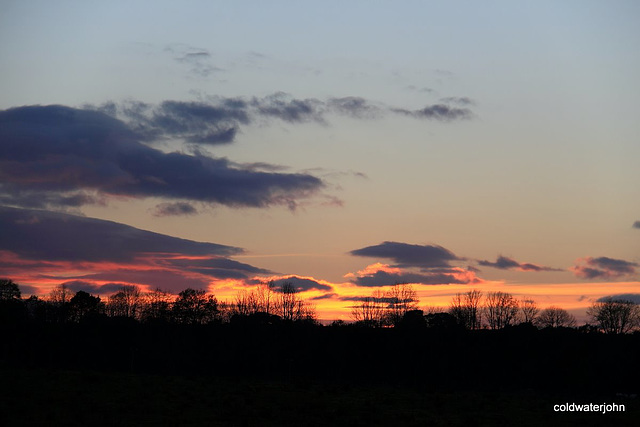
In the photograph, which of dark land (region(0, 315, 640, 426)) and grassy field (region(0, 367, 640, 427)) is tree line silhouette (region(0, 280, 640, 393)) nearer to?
dark land (region(0, 315, 640, 426))

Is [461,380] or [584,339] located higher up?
[584,339]

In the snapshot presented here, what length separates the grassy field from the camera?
132 ft

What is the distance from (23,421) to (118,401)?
31.4ft

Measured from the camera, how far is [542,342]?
93.4m

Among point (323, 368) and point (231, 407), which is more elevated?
point (231, 407)

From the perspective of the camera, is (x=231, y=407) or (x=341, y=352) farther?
(x=341, y=352)

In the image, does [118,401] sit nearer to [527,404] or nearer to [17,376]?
[17,376]

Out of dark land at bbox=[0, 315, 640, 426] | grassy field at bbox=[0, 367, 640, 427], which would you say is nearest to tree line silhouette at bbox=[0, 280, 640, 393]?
dark land at bbox=[0, 315, 640, 426]

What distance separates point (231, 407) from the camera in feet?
150

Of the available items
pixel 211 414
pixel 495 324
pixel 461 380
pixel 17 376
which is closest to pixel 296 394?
pixel 211 414

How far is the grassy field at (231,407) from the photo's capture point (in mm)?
40312

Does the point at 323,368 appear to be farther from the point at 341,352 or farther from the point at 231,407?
the point at 231,407

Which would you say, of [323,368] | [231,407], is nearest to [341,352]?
[323,368]

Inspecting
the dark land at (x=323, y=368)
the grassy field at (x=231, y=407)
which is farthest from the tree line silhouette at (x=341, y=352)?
the grassy field at (x=231, y=407)
